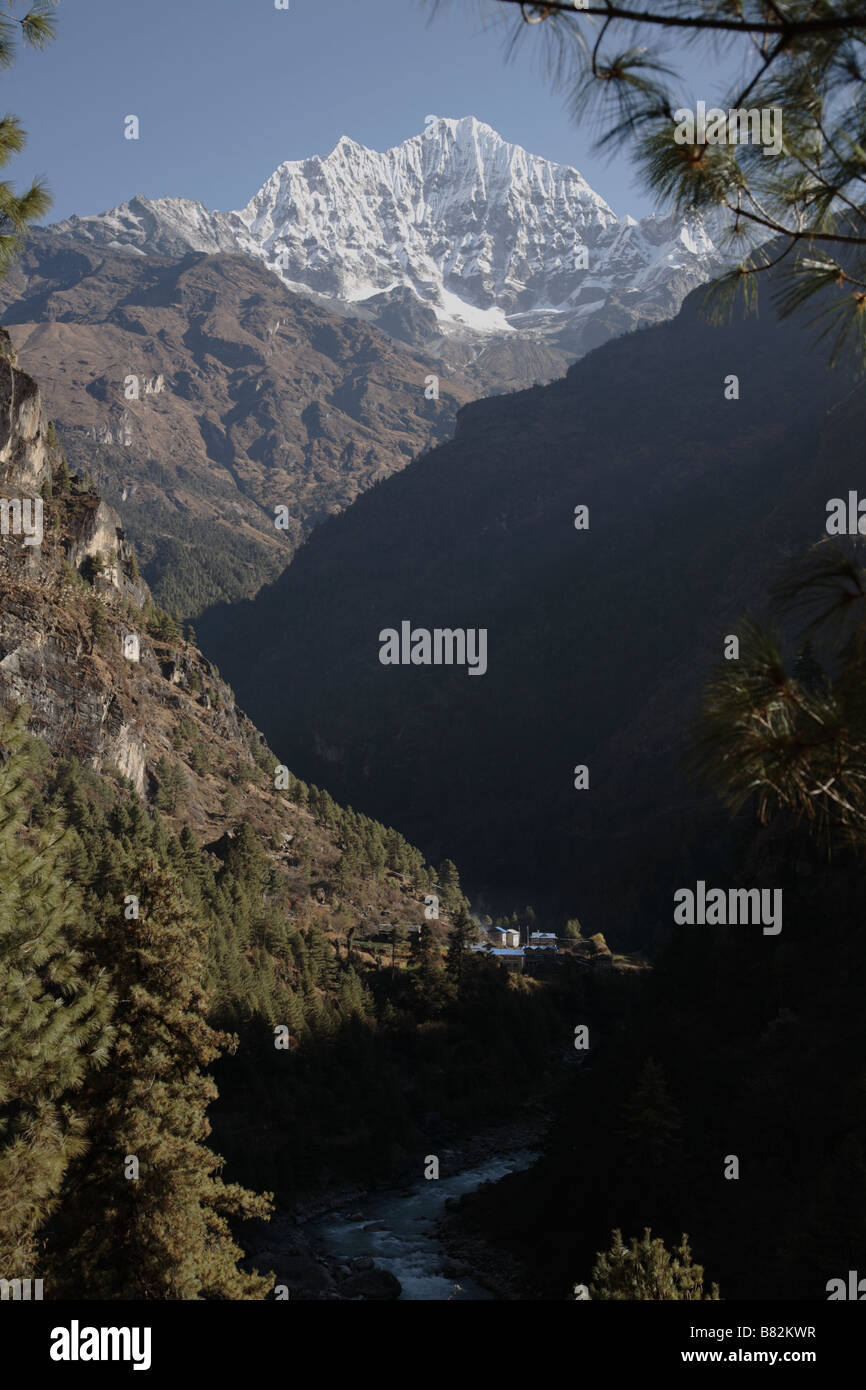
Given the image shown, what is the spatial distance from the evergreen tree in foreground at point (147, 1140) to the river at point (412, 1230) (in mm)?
27986

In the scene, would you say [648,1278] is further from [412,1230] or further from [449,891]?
[449,891]

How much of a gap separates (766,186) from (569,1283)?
161 feet

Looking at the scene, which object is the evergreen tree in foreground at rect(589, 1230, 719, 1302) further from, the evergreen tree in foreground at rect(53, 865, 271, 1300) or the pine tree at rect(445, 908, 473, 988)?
the pine tree at rect(445, 908, 473, 988)

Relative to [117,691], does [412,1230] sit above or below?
below

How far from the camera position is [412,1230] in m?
56.1

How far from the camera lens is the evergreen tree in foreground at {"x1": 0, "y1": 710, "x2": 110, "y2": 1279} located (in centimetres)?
1758

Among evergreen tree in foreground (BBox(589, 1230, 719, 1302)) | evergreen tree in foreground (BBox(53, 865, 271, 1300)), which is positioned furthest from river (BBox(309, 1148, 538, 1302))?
evergreen tree in foreground (BBox(53, 865, 271, 1300))

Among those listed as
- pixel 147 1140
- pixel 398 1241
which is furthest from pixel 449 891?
pixel 147 1140

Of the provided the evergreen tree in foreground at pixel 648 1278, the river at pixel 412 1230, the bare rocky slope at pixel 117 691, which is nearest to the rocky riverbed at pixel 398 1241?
the river at pixel 412 1230

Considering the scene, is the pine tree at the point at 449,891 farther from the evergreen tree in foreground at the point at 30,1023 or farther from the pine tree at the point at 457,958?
the evergreen tree in foreground at the point at 30,1023

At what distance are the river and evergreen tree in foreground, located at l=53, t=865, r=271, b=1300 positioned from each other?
2799 centimetres

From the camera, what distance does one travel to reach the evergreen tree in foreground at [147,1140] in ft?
65.7

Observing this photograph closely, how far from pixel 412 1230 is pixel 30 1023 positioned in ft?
150
